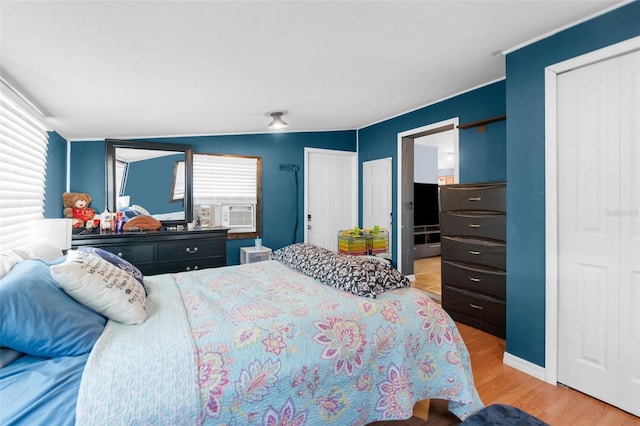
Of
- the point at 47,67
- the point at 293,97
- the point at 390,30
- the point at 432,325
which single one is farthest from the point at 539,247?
the point at 47,67

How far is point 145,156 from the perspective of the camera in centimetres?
388

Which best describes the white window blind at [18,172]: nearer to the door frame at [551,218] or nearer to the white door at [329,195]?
the white door at [329,195]

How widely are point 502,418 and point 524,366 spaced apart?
1.15 m

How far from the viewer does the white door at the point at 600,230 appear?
6.20 ft

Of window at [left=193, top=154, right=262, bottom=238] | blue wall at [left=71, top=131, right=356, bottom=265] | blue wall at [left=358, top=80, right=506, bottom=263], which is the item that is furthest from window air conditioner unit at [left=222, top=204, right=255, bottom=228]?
blue wall at [left=358, top=80, right=506, bottom=263]

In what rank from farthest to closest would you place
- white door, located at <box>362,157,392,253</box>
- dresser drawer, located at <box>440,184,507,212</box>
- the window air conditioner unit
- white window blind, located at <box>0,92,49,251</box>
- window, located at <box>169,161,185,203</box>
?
white door, located at <box>362,157,392,253</box> → the window air conditioner unit → window, located at <box>169,161,185,203</box> → dresser drawer, located at <box>440,184,507,212</box> → white window blind, located at <box>0,92,49,251</box>

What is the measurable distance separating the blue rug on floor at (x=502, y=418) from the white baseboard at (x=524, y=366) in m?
0.99

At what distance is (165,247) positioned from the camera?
3.46 meters

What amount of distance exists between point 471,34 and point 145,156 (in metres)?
3.69

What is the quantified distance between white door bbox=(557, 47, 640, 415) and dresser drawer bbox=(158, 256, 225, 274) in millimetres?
3336

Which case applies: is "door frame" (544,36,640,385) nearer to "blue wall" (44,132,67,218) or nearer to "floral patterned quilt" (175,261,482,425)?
"floral patterned quilt" (175,261,482,425)

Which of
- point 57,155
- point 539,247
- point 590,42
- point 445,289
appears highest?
point 590,42

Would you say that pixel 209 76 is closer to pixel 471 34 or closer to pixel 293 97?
pixel 293 97

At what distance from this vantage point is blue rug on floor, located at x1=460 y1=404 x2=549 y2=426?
57.4 inches
